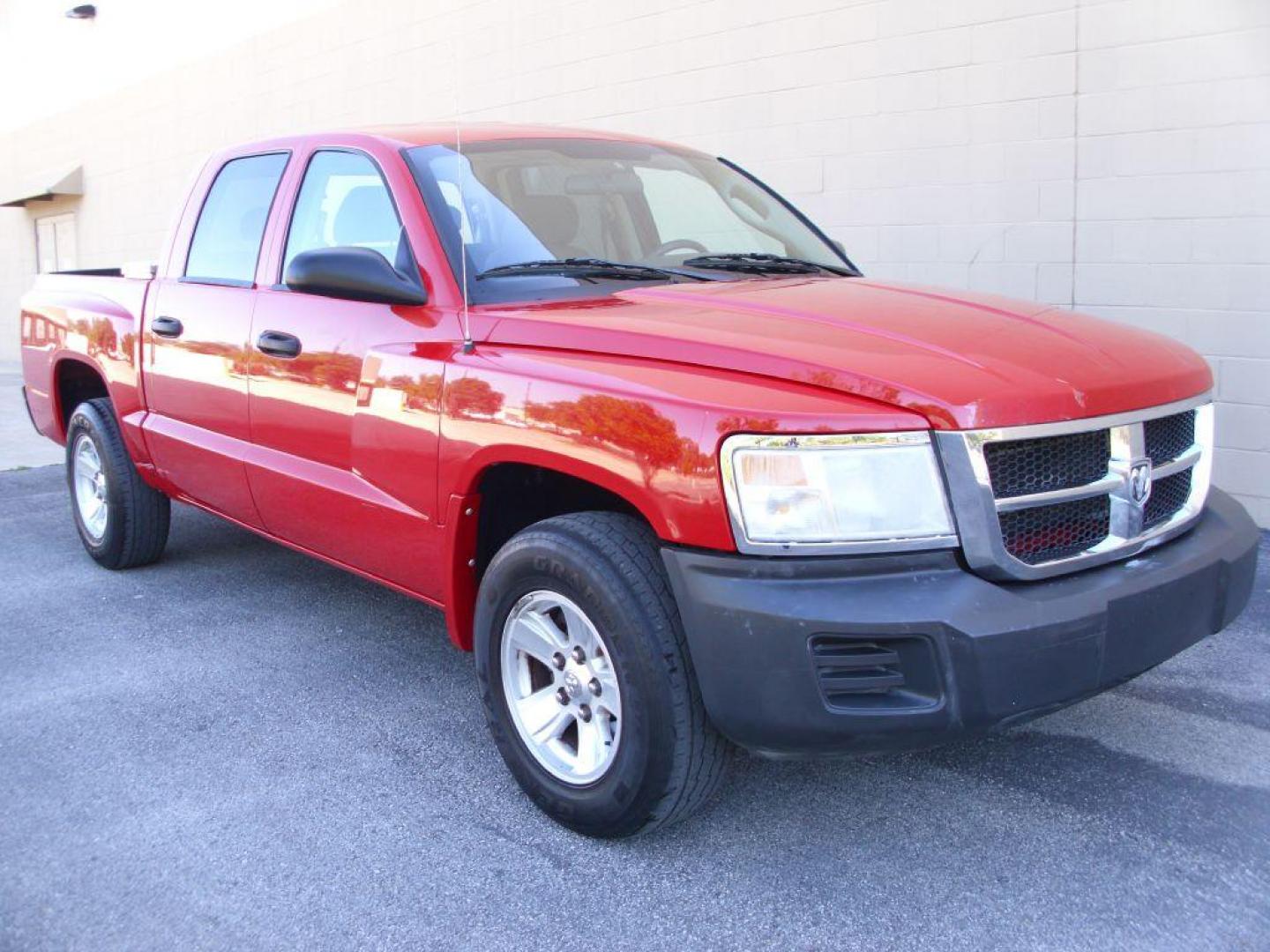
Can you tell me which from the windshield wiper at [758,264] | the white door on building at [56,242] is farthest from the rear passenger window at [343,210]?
the white door on building at [56,242]

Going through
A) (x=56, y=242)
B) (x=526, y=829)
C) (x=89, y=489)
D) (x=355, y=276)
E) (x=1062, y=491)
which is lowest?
(x=526, y=829)

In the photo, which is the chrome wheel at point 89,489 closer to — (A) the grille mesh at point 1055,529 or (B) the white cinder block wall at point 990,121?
(B) the white cinder block wall at point 990,121

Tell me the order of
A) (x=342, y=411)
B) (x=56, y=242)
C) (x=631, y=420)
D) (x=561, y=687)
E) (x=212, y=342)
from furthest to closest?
(x=56, y=242) < (x=212, y=342) < (x=342, y=411) < (x=561, y=687) < (x=631, y=420)

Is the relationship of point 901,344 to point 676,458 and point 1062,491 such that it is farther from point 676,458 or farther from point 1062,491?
point 676,458

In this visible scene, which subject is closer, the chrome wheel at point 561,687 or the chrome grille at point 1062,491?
the chrome grille at point 1062,491

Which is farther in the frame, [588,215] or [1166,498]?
[588,215]

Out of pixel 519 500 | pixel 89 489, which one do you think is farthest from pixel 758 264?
pixel 89 489

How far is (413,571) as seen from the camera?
3.53 m

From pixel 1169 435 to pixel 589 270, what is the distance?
5.40 feet

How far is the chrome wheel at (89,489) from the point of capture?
5.56 meters

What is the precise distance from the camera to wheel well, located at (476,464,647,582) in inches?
128

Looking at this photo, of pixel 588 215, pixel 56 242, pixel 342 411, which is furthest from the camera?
pixel 56 242

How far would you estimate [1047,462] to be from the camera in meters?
2.65

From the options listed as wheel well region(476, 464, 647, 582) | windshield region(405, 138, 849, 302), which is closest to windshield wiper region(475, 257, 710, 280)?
windshield region(405, 138, 849, 302)
